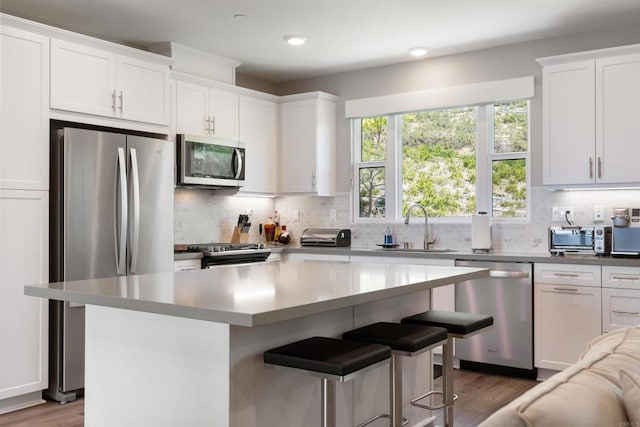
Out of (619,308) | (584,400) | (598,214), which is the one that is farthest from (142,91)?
(584,400)

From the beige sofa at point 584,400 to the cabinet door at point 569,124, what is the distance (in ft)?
11.1

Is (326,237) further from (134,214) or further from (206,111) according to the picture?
(134,214)

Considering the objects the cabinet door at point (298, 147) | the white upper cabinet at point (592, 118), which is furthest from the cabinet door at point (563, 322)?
the cabinet door at point (298, 147)

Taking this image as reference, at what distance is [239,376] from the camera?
6.79 feet

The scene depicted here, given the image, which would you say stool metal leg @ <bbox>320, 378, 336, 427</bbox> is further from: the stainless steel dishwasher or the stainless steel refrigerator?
the stainless steel dishwasher

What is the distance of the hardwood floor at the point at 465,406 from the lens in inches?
135

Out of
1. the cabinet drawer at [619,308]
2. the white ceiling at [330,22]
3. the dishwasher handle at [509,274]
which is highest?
the white ceiling at [330,22]

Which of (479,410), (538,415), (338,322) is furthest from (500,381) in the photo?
(538,415)

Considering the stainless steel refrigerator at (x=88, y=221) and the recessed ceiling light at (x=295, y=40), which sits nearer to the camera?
the stainless steel refrigerator at (x=88, y=221)

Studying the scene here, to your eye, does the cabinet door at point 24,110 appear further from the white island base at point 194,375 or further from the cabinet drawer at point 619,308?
the cabinet drawer at point 619,308

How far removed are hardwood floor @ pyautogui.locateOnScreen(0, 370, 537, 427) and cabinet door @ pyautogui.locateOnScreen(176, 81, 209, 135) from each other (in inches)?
90.2

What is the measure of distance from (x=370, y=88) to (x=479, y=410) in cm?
324

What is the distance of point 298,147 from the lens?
Result: 581 centimetres

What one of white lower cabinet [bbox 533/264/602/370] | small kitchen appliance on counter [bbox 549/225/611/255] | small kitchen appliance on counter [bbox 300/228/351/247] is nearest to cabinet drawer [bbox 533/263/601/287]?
white lower cabinet [bbox 533/264/602/370]
